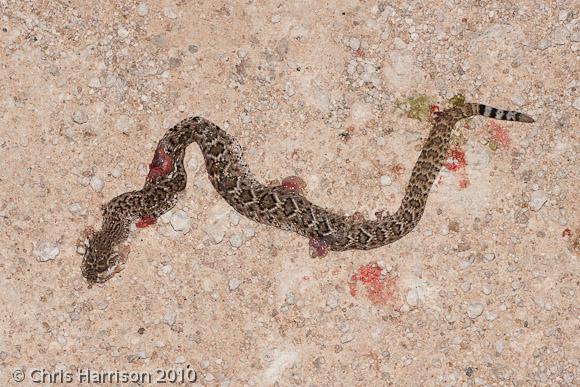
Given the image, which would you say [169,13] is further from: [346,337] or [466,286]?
[466,286]

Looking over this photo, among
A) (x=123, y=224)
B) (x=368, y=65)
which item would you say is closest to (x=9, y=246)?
(x=123, y=224)

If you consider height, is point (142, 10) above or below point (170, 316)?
above

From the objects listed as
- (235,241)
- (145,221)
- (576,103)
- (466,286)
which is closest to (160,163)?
(145,221)

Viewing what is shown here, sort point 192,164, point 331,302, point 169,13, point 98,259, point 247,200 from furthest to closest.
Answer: point 169,13 < point 192,164 < point 331,302 < point 247,200 < point 98,259

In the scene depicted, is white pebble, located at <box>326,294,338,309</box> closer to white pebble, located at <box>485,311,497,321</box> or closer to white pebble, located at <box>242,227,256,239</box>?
white pebble, located at <box>242,227,256,239</box>

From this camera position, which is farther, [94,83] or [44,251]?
[94,83]

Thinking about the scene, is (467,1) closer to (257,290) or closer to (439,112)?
(439,112)

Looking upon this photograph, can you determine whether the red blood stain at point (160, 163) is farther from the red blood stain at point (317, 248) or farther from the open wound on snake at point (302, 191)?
the red blood stain at point (317, 248)

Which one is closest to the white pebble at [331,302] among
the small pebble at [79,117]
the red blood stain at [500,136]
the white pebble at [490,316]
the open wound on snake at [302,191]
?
the open wound on snake at [302,191]
